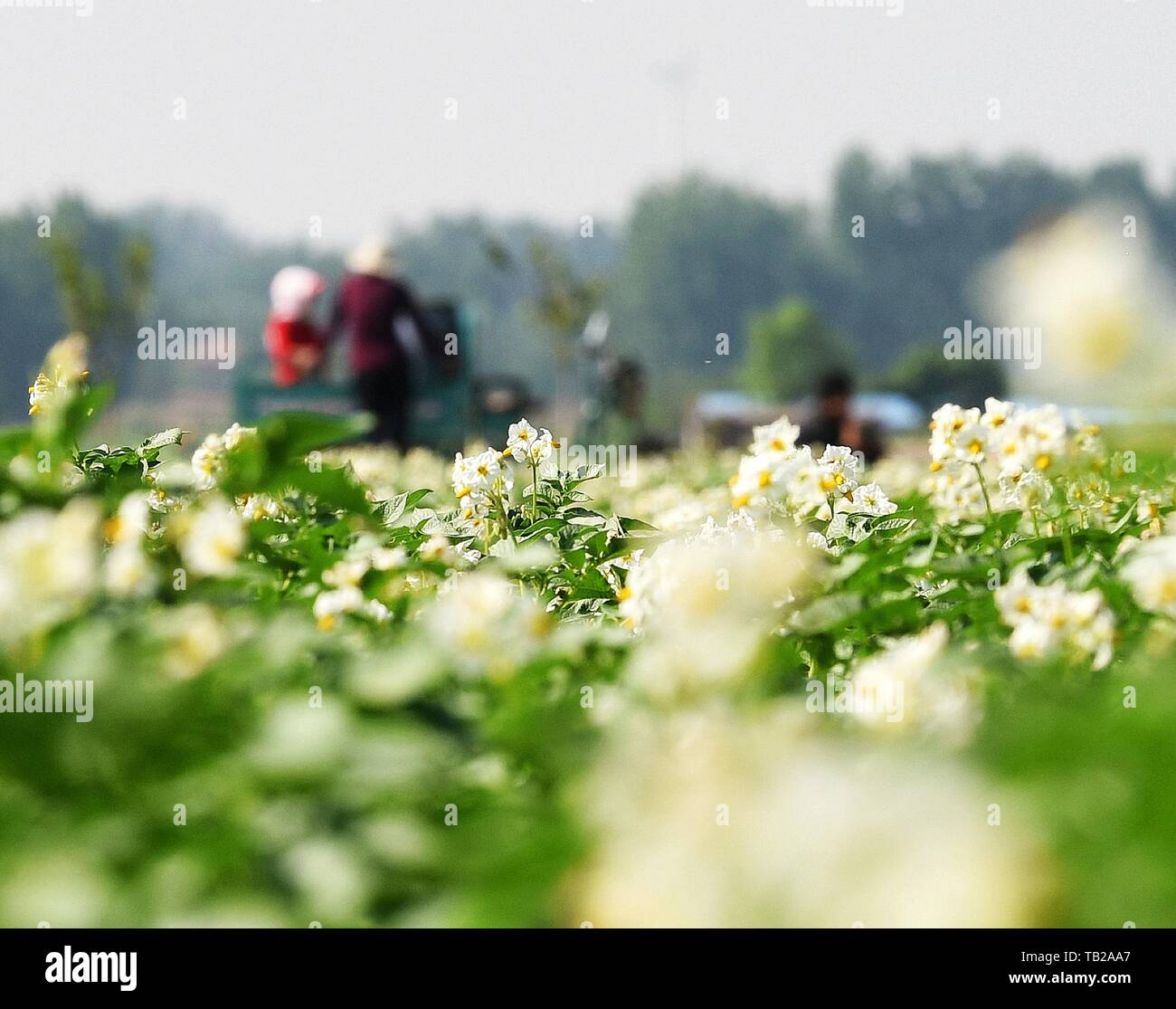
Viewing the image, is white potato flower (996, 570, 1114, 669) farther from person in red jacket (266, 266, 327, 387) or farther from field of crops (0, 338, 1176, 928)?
person in red jacket (266, 266, 327, 387)

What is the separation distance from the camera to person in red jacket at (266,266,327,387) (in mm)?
Result: 12477

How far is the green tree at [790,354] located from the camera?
57062 millimetres

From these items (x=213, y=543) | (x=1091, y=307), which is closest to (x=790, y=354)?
(x=1091, y=307)

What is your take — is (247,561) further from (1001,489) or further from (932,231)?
(932,231)

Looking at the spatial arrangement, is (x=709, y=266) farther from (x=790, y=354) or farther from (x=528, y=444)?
(x=528, y=444)

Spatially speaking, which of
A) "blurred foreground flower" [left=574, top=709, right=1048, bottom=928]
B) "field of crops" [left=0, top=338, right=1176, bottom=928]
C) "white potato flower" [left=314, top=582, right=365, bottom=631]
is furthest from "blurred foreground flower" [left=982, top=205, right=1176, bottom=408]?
"blurred foreground flower" [left=574, top=709, right=1048, bottom=928]

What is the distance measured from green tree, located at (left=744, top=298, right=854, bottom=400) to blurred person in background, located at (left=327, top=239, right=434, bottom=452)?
4613 cm

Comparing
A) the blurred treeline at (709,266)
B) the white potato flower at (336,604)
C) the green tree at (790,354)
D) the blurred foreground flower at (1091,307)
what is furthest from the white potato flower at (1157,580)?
the green tree at (790,354)

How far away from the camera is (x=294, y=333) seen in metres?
12.6

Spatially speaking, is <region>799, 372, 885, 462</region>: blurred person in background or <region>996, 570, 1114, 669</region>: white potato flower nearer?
<region>996, 570, 1114, 669</region>: white potato flower

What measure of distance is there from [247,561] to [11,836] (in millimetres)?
718

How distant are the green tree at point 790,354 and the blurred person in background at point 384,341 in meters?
46.1

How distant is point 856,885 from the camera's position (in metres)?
0.90

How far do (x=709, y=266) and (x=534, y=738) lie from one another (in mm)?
66375
